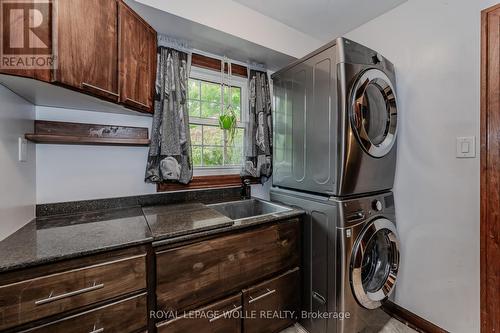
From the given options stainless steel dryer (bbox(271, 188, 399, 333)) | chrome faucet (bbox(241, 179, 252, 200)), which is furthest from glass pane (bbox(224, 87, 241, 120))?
stainless steel dryer (bbox(271, 188, 399, 333))

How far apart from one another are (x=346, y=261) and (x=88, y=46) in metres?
1.84

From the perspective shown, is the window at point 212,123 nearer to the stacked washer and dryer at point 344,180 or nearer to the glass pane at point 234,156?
the glass pane at point 234,156

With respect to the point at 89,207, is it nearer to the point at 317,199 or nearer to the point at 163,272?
the point at 163,272

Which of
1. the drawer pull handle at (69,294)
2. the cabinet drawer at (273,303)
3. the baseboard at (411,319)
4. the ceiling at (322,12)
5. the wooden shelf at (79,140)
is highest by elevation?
the ceiling at (322,12)

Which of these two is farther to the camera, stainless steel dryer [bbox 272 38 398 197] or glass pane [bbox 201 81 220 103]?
glass pane [bbox 201 81 220 103]

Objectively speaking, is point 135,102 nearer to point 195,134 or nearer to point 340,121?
point 195,134

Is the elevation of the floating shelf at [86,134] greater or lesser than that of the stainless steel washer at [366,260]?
greater

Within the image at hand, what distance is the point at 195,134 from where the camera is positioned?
1994mm

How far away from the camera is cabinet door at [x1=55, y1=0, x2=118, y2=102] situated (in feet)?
3.17

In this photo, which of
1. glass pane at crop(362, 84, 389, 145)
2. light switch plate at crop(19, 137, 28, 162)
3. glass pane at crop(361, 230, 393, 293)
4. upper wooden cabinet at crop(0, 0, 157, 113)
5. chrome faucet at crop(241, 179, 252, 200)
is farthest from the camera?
chrome faucet at crop(241, 179, 252, 200)

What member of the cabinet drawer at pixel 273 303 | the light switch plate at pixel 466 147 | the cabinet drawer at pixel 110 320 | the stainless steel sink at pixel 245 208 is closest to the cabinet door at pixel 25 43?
the cabinet drawer at pixel 110 320

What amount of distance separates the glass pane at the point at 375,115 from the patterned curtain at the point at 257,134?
0.90 m

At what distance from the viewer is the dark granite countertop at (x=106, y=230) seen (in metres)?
0.87

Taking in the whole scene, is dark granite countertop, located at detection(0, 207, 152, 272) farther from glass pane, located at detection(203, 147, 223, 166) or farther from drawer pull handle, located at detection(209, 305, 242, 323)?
glass pane, located at detection(203, 147, 223, 166)
